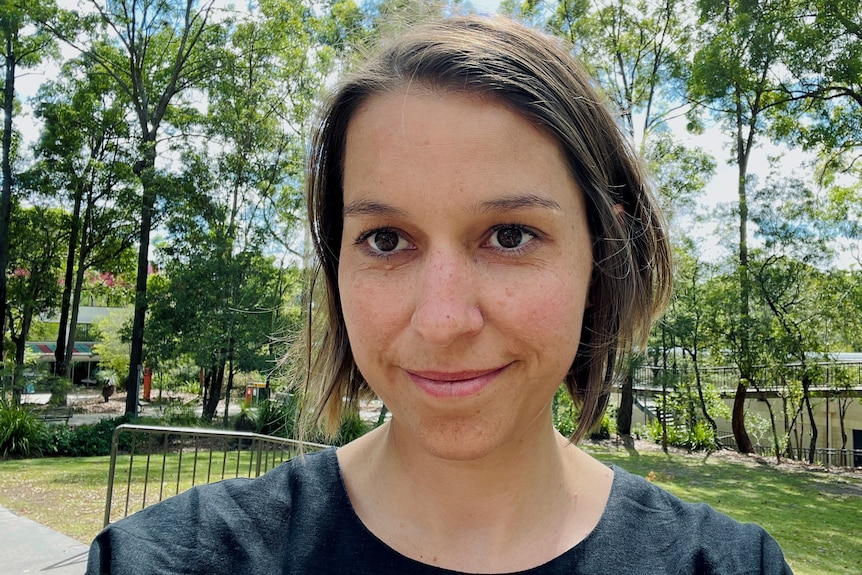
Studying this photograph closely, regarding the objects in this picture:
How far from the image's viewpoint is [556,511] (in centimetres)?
116

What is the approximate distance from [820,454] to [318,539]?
71.3 ft

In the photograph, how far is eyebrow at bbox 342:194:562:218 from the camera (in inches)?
38.1

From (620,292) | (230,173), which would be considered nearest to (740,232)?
(230,173)

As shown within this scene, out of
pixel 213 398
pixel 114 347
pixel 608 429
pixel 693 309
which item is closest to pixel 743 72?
pixel 693 309

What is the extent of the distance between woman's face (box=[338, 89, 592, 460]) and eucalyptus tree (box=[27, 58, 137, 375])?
774 inches

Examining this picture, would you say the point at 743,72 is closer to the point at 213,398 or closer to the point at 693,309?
the point at 693,309

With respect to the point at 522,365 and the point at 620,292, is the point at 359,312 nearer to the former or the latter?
the point at 522,365

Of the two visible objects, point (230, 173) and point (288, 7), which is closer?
point (230, 173)

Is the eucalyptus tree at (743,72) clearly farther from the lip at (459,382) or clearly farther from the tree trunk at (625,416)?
the lip at (459,382)

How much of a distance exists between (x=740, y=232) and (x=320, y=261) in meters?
16.7

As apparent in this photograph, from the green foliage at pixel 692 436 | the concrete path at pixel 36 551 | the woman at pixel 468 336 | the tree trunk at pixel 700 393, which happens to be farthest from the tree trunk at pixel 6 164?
the woman at pixel 468 336

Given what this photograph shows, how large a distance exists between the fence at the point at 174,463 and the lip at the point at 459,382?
631 millimetres

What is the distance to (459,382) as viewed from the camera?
95cm

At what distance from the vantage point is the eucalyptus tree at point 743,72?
1174 cm
